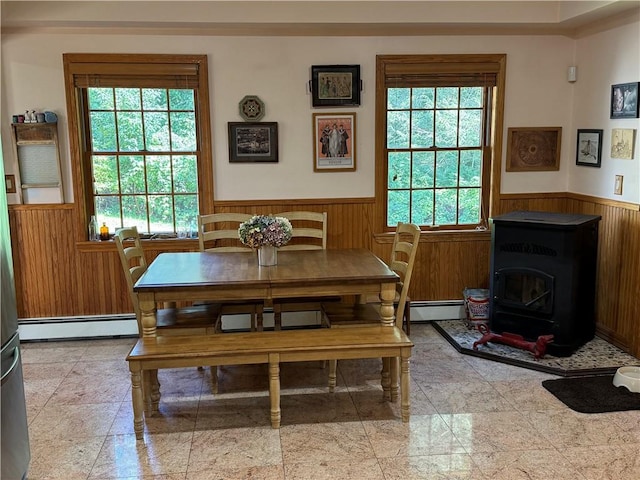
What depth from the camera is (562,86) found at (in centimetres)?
491

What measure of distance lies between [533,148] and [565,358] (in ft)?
5.86

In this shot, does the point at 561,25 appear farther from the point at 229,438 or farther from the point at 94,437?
the point at 94,437

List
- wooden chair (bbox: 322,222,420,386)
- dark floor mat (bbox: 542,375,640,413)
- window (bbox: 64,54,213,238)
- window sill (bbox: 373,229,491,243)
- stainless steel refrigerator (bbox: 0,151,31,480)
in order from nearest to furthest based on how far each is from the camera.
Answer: stainless steel refrigerator (bbox: 0,151,31,480)
dark floor mat (bbox: 542,375,640,413)
wooden chair (bbox: 322,222,420,386)
window (bbox: 64,54,213,238)
window sill (bbox: 373,229,491,243)

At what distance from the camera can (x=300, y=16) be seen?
4266 mm

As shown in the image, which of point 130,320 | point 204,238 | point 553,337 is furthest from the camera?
point 130,320

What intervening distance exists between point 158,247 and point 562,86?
353 cm

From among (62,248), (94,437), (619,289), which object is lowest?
(94,437)

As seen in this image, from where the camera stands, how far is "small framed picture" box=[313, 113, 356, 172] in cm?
474

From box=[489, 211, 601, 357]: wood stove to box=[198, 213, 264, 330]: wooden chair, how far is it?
1803 millimetres

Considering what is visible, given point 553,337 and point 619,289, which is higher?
point 619,289

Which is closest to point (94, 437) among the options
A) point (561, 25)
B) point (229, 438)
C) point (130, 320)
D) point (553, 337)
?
point (229, 438)

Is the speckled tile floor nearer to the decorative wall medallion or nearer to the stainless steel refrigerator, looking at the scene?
the stainless steel refrigerator

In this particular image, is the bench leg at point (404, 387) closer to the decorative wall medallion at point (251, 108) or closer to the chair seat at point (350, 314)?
the chair seat at point (350, 314)

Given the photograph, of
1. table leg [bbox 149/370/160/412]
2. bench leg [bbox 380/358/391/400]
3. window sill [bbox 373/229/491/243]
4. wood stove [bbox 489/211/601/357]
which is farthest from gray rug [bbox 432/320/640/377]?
table leg [bbox 149/370/160/412]
